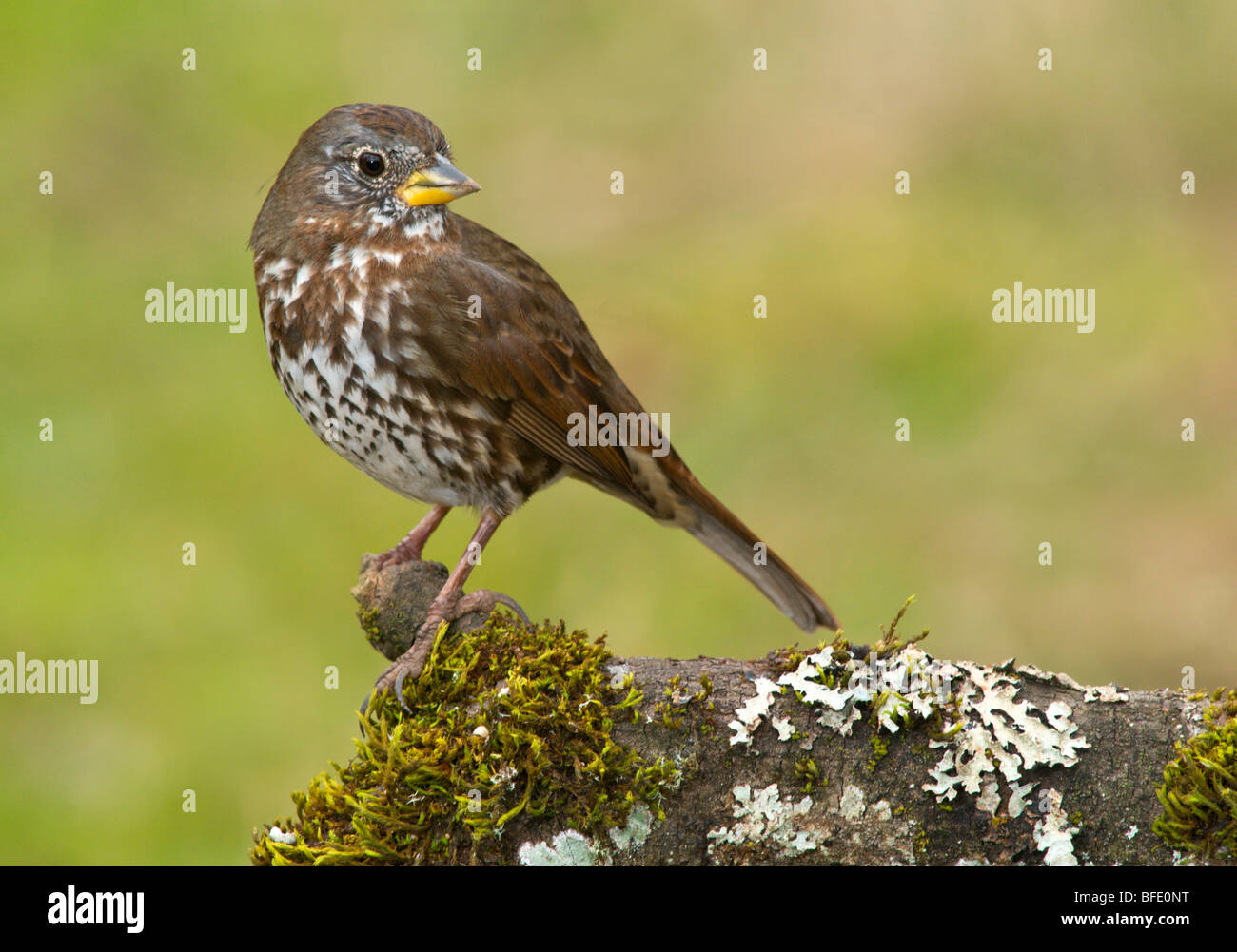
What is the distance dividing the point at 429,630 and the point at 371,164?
161 centimetres

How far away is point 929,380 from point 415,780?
5562mm

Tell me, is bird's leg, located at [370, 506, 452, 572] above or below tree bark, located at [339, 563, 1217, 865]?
above

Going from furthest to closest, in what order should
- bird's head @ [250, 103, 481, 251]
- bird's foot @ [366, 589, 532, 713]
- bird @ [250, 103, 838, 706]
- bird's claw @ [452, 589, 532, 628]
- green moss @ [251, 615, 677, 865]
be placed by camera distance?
bird's head @ [250, 103, 481, 251], bird @ [250, 103, 838, 706], bird's claw @ [452, 589, 532, 628], bird's foot @ [366, 589, 532, 713], green moss @ [251, 615, 677, 865]

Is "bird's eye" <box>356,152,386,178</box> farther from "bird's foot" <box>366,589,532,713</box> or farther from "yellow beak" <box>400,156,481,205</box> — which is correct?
"bird's foot" <box>366,589,532,713</box>

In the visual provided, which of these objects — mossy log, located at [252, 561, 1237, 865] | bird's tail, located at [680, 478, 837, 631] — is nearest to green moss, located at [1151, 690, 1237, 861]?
mossy log, located at [252, 561, 1237, 865]

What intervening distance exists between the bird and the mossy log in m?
1.05

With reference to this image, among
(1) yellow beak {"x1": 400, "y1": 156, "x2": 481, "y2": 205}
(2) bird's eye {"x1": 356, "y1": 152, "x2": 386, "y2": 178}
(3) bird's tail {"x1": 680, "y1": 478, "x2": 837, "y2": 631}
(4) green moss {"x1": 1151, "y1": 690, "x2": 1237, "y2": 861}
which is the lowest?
(4) green moss {"x1": 1151, "y1": 690, "x2": 1237, "y2": 861}

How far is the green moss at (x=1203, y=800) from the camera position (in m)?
3.17

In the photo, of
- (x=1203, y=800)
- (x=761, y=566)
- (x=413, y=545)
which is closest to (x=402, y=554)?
(x=413, y=545)

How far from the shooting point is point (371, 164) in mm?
4762

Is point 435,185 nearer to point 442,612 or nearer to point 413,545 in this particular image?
point 413,545

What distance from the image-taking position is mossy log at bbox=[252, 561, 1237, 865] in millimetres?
3268

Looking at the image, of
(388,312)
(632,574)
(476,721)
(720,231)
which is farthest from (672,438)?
(476,721)
